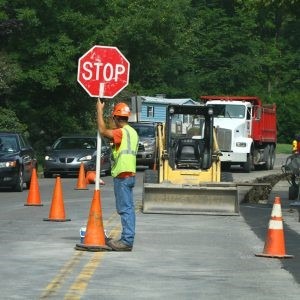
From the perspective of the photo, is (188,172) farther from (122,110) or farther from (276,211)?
(276,211)

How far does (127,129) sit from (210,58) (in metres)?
78.1

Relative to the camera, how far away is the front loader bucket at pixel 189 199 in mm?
22203

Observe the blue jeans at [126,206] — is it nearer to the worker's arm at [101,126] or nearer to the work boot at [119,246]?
the work boot at [119,246]

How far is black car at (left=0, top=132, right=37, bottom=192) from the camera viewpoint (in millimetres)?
27875

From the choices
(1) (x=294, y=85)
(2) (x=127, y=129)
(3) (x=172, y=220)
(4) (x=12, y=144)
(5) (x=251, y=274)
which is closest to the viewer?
(5) (x=251, y=274)

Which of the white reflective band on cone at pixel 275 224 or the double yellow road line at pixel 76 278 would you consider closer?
the double yellow road line at pixel 76 278

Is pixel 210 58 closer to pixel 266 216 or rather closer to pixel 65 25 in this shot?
pixel 65 25

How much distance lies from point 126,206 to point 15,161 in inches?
551

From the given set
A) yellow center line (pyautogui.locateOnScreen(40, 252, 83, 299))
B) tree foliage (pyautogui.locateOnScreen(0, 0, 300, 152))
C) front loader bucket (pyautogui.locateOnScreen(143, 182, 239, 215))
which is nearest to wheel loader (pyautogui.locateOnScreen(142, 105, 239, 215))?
front loader bucket (pyautogui.locateOnScreen(143, 182, 239, 215))

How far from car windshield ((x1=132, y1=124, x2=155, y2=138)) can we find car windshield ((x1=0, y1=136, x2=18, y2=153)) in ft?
56.9

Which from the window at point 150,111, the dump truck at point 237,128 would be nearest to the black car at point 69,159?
the dump truck at point 237,128

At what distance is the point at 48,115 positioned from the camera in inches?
1807

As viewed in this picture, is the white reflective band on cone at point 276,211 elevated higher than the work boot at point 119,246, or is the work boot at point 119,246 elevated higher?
the white reflective band on cone at point 276,211

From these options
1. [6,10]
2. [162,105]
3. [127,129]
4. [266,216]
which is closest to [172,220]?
[266,216]
